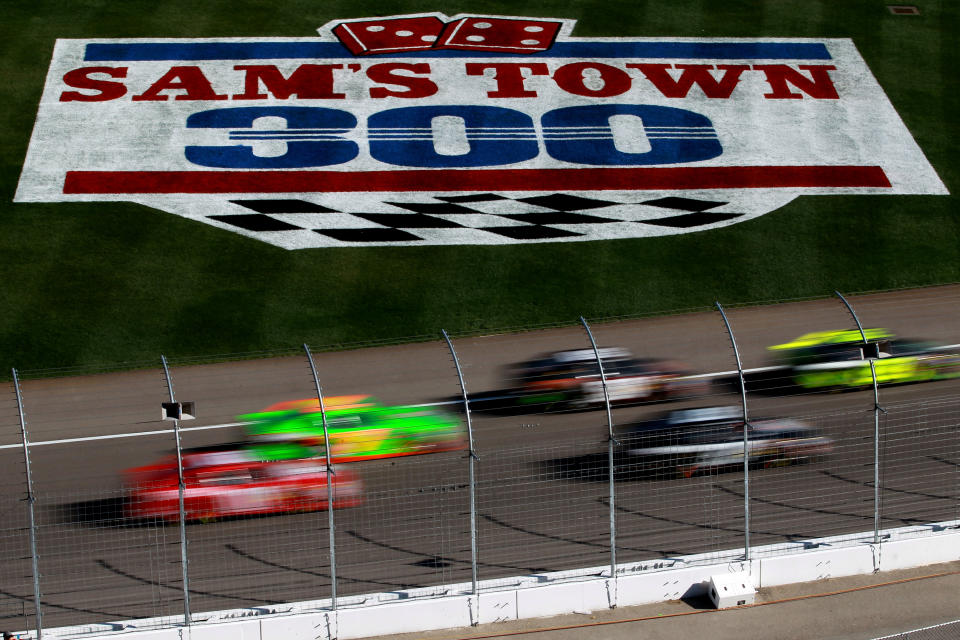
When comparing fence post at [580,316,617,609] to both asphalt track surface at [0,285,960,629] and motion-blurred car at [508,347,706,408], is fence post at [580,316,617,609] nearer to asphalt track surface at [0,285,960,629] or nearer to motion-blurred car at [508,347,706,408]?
asphalt track surface at [0,285,960,629]

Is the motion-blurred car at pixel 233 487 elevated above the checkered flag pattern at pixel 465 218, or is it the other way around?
the checkered flag pattern at pixel 465 218

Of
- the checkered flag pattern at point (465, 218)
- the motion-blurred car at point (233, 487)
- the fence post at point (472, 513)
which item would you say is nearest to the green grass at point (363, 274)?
the checkered flag pattern at point (465, 218)

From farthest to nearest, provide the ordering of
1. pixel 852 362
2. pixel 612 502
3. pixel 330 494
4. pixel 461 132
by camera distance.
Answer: pixel 461 132
pixel 852 362
pixel 612 502
pixel 330 494

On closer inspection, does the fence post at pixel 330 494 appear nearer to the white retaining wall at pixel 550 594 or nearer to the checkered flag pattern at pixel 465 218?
the white retaining wall at pixel 550 594

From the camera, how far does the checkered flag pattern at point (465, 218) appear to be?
89.6 feet

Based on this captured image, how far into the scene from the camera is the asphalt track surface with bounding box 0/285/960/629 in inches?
617

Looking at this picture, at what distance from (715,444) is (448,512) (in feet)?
12.4

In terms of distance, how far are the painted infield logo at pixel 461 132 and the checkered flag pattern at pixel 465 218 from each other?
49 millimetres

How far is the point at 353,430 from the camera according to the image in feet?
57.5

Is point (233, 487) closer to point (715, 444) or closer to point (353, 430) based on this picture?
point (353, 430)

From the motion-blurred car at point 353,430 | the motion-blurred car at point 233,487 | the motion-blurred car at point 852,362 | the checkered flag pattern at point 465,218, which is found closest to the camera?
the motion-blurred car at point 233,487

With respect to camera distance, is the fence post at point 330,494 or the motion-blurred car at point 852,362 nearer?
the fence post at point 330,494

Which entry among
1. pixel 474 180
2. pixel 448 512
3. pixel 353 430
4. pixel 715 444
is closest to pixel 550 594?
pixel 448 512

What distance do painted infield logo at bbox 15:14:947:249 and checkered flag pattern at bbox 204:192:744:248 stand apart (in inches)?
1.9
